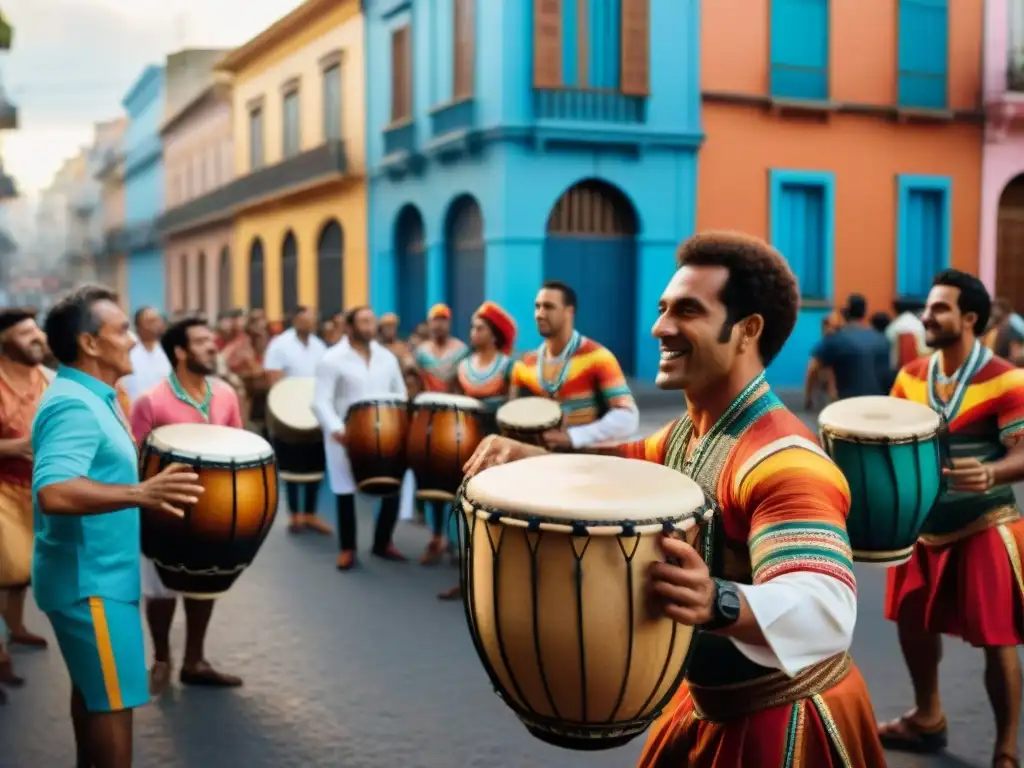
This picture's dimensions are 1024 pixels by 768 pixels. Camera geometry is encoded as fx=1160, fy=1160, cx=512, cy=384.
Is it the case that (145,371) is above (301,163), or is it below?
below

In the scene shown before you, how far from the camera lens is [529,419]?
6.25m

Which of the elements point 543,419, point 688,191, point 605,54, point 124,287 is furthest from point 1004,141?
point 124,287

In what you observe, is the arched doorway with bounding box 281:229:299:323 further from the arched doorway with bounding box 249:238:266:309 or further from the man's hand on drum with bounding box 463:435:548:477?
the man's hand on drum with bounding box 463:435:548:477

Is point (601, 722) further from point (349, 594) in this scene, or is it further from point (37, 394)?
point (349, 594)

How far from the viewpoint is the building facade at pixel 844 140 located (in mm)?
17547

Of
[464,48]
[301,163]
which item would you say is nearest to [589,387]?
[464,48]

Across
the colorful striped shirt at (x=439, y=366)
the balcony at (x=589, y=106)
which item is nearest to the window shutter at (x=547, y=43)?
the balcony at (x=589, y=106)

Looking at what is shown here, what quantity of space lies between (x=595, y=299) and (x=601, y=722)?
1523 cm

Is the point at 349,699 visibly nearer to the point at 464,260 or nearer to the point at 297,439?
the point at 297,439

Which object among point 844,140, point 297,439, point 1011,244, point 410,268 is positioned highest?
point 844,140

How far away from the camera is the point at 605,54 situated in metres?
16.8

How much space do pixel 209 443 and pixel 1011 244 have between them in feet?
58.6

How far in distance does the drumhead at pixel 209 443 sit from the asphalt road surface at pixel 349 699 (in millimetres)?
1175

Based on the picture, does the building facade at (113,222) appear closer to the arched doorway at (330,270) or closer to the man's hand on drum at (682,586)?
the arched doorway at (330,270)
